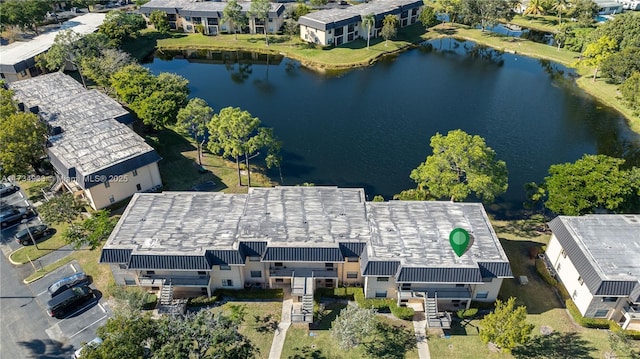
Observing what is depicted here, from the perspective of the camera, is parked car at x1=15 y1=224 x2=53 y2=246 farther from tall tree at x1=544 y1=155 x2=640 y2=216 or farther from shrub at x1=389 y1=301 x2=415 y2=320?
tall tree at x1=544 y1=155 x2=640 y2=216

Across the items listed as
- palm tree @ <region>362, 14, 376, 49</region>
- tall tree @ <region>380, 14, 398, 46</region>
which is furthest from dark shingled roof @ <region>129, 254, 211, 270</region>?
tall tree @ <region>380, 14, 398, 46</region>

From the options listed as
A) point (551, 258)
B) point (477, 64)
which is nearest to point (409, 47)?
point (477, 64)

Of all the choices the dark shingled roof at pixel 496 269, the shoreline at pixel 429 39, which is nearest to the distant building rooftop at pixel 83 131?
the dark shingled roof at pixel 496 269

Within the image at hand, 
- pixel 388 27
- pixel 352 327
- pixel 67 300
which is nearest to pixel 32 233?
pixel 67 300

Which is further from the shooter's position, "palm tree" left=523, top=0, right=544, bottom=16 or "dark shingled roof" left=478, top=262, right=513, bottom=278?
"palm tree" left=523, top=0, right=544, bottom=16

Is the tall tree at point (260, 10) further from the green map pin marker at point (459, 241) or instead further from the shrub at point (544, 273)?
the shrub at point (544, 273)

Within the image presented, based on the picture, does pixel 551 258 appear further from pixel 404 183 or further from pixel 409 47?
pixel 409 47
